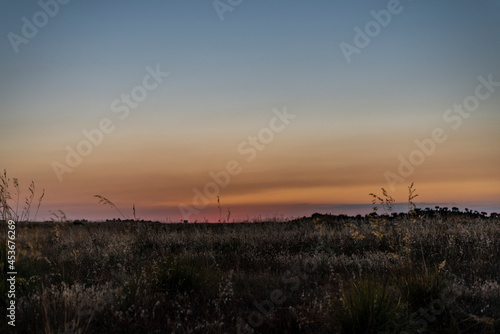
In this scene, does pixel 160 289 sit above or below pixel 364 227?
below

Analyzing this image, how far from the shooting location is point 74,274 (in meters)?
8.47

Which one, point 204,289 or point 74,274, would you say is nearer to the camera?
point 204,289

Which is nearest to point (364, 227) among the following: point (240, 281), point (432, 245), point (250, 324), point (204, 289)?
point (432, 245)

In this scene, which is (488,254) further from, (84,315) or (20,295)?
(20,295)

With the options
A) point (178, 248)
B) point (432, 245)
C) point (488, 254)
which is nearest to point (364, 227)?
point (432, 245)

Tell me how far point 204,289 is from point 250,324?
1.53 m

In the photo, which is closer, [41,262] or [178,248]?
[41,262]

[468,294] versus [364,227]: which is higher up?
[364,227]

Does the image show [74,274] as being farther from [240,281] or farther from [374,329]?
[374,329]

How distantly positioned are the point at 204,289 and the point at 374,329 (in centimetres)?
284

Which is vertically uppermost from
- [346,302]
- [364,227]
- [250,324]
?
[364,227]

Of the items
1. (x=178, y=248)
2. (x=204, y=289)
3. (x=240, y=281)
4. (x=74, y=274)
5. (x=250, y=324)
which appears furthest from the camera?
(x=178, y=248)

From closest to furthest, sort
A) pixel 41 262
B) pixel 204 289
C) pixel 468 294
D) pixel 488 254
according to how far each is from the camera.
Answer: pixel 468 294 → pixel 204 289 → pixel 41 262 → pixel 488 254

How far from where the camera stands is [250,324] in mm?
5320
